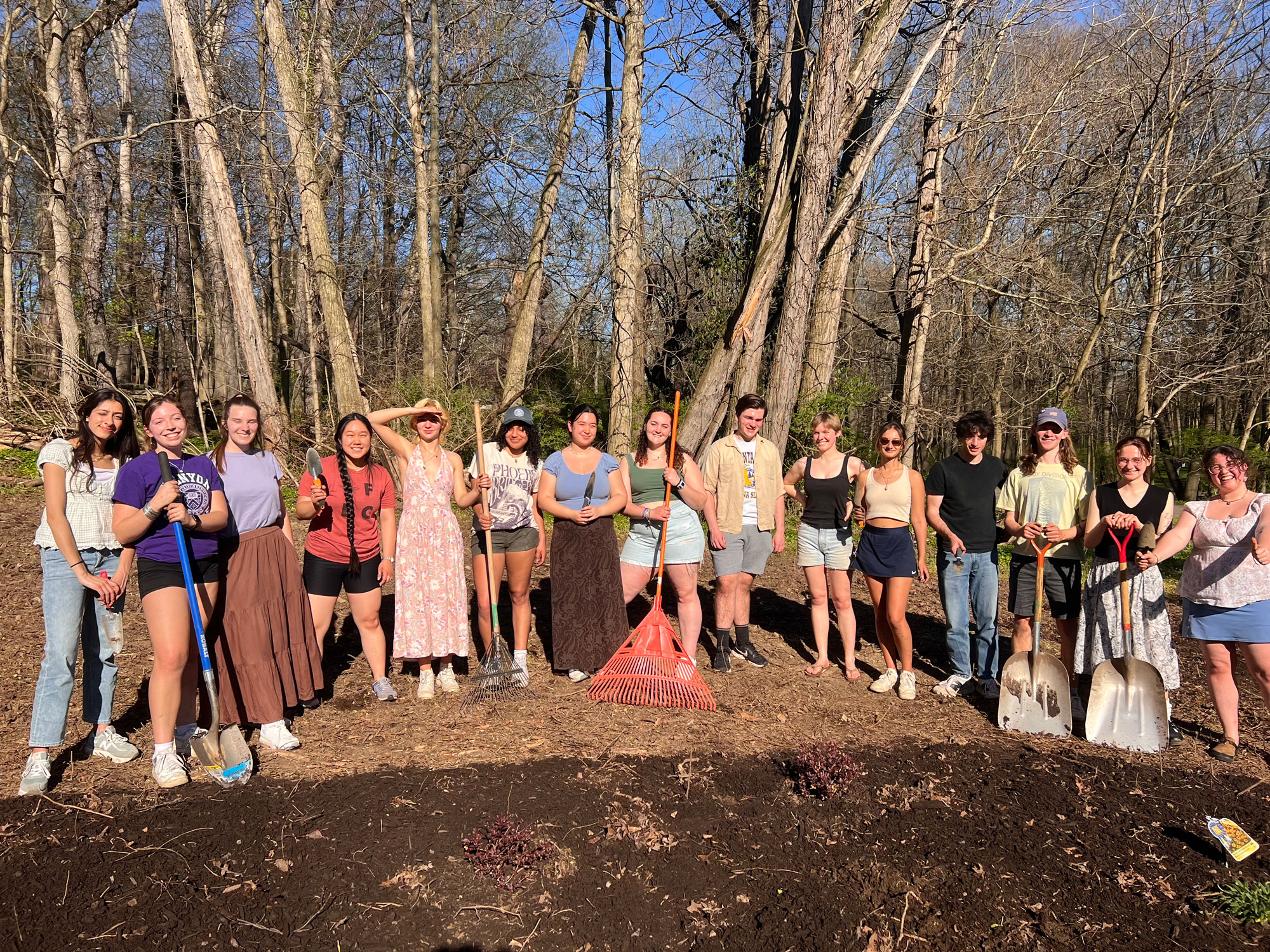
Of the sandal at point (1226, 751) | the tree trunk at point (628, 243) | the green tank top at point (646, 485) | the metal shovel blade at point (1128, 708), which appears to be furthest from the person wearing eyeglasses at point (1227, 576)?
the tree trunk at point (628, 243)

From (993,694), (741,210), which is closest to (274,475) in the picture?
(993,694)

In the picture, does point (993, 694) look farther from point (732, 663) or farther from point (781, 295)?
point (781, 295)

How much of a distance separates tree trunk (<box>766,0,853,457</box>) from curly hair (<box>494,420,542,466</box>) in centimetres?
395

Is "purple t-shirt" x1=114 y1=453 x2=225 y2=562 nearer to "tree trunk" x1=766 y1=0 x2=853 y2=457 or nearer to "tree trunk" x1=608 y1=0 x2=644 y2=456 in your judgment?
"tree trunk" x1=766 y1=0 x2=853 y2=457

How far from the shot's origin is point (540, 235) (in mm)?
11930

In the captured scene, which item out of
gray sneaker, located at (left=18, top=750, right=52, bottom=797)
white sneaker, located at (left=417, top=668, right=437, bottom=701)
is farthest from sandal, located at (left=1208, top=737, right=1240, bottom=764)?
gray sneaker, located at (left=18, top=750, right=52, bottom=797)

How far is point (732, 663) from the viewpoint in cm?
577

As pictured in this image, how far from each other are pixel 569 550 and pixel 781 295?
5234 millimetres

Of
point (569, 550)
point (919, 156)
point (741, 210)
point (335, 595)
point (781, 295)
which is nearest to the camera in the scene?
point (335, 595)

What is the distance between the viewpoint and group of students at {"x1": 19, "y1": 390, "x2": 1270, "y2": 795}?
3.66 m

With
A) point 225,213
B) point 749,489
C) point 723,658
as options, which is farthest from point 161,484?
point 225,213

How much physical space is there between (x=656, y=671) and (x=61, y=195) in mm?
11762

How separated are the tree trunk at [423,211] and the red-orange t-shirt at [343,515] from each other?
7999 millimetres

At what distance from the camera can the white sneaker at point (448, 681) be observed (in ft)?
16.4
